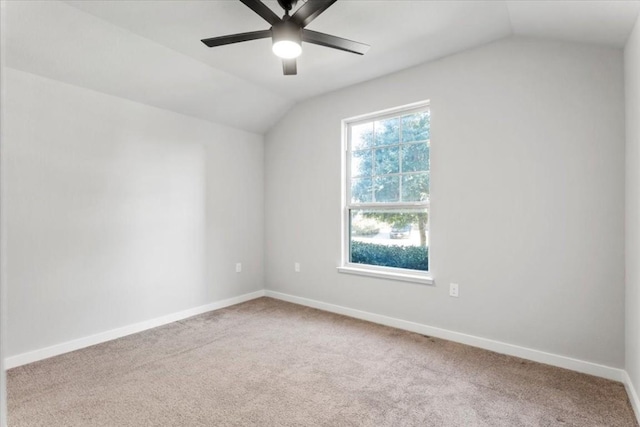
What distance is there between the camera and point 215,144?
4.10 meters

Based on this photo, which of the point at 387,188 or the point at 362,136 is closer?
the point at 387,188

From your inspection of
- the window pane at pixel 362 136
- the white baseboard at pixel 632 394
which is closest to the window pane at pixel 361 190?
the window pane at pixel 362 136

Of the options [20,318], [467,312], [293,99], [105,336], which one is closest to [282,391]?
[467,312]

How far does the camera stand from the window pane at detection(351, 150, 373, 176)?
3.73m

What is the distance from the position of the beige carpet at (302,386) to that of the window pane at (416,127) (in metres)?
1.97

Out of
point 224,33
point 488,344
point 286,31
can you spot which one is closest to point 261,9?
point 286,31

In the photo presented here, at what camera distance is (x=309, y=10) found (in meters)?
1.92

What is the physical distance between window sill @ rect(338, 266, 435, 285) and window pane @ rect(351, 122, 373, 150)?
1.41 metres

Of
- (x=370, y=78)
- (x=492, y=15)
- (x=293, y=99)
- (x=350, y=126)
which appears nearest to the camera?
(x=492, y=15)

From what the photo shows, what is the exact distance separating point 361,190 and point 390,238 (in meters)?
0.65

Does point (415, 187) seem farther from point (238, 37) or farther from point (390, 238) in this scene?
point (238, 37)

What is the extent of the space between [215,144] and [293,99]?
3.74 ft

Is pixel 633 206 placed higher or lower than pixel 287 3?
lower

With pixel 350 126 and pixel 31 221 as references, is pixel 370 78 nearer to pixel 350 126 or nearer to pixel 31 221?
pixel 350 126
